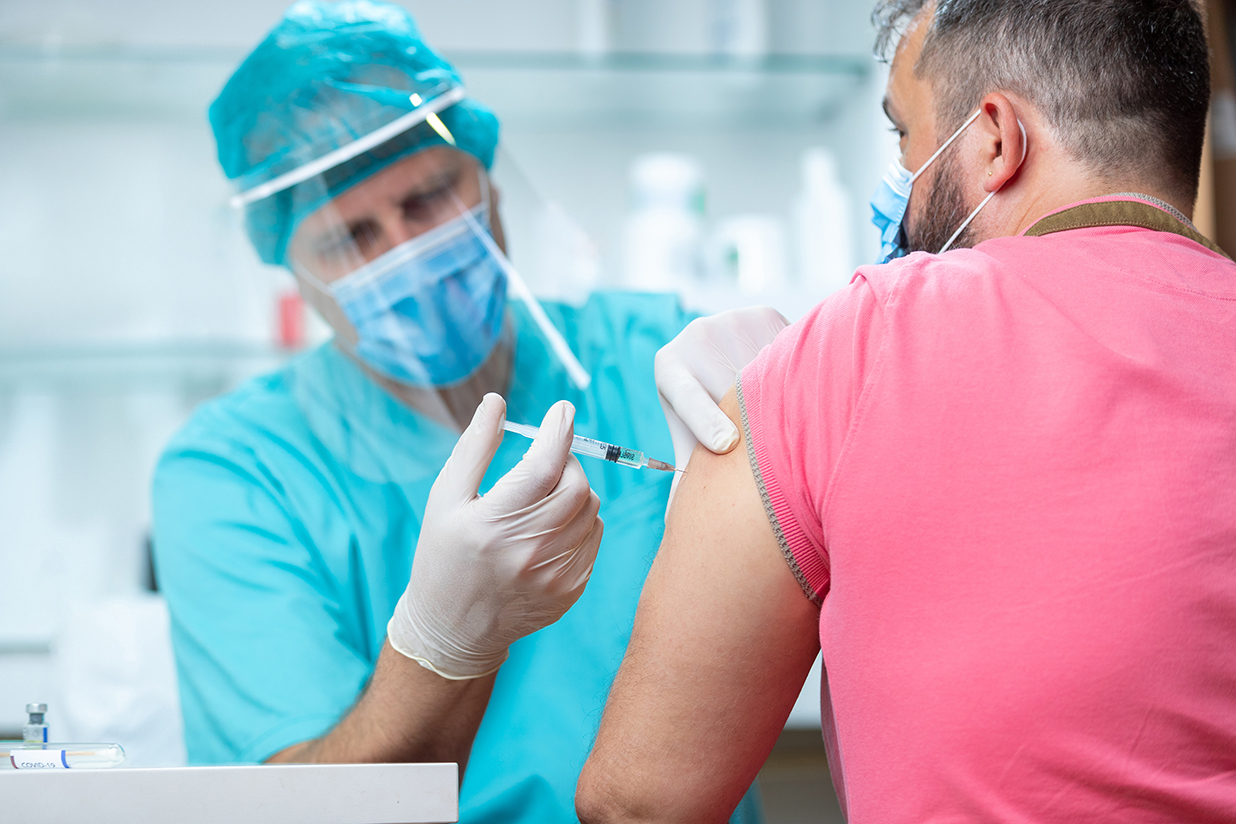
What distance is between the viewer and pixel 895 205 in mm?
894

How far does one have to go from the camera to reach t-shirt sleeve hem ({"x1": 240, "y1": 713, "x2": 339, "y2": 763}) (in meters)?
1.00

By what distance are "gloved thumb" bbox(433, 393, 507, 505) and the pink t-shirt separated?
0.27m

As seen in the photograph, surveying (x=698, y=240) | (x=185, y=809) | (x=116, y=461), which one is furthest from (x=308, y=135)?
(x=116, y=461)

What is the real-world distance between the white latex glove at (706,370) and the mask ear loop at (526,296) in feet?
0.92

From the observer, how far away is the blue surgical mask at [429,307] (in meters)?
1.17

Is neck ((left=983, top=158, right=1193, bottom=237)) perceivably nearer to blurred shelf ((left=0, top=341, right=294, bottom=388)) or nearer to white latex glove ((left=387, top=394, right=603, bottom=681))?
white latex glove ((left=387, top=394, right=603, bottom=681))

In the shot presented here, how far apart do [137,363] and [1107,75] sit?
2.07 meters

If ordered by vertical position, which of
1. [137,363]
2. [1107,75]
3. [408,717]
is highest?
[1107,75]

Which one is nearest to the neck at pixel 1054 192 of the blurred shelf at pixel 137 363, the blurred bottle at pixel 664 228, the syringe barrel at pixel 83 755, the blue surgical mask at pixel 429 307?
the blue surgical mask at pixel 429 307

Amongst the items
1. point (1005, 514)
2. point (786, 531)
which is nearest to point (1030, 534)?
point (1005, 514)

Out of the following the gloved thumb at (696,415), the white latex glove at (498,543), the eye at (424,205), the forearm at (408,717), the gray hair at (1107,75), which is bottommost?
the forearm at (408,717)

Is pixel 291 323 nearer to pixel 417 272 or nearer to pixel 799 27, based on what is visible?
pixel 417 272

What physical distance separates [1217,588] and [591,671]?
59 centimetres

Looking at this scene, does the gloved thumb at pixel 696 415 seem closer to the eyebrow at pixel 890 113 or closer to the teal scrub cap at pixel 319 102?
the eyebrow at pixel 890 113
